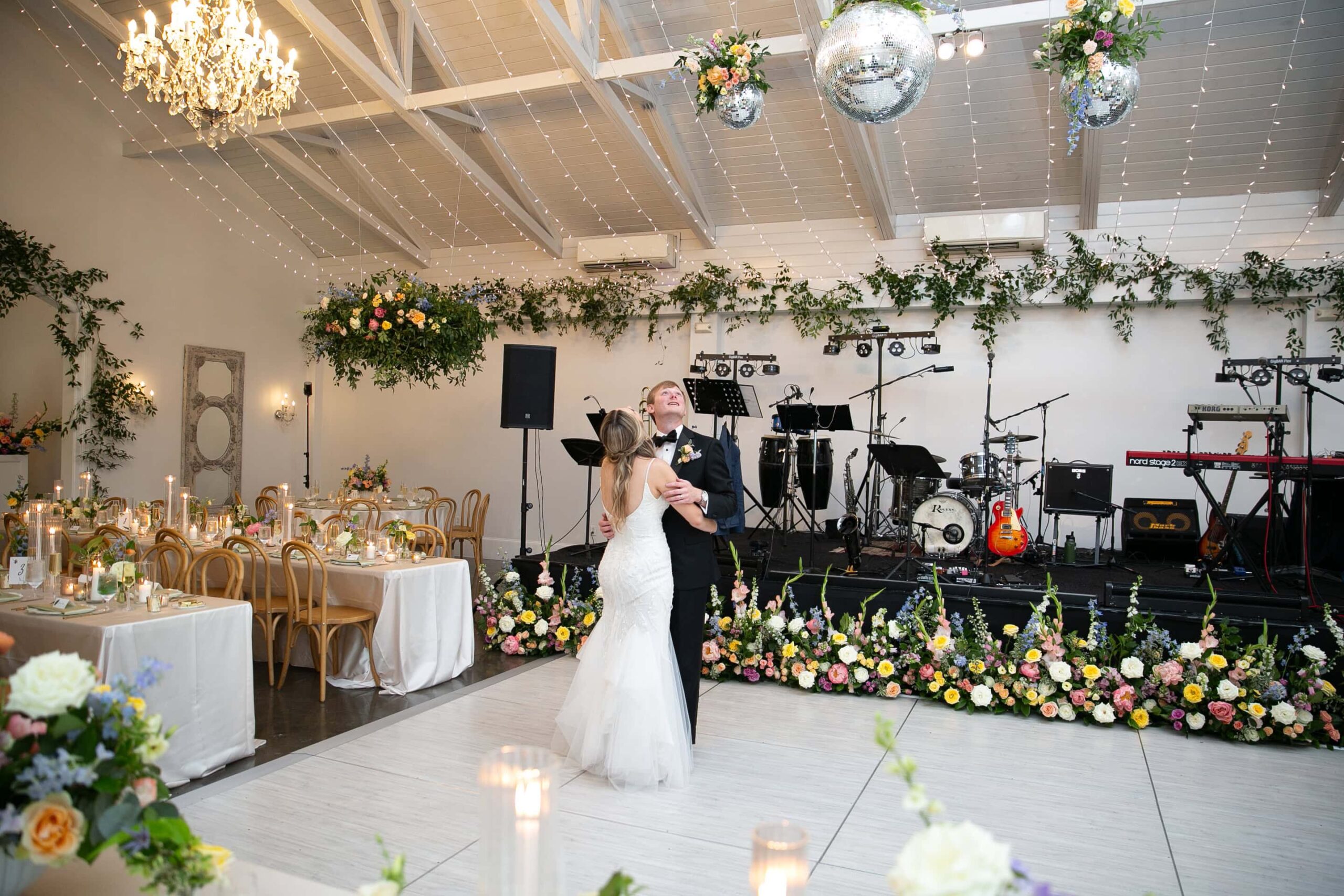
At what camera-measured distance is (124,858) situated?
4.09 ft

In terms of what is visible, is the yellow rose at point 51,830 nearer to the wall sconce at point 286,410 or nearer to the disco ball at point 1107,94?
the disco ball at point 1107,94

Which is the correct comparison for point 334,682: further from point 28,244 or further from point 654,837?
point 28,244

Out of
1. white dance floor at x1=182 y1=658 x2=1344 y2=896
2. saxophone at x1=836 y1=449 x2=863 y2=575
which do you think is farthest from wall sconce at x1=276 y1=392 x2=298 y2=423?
white dance floor at x1=182 y1=658 x2=1344 y2=896

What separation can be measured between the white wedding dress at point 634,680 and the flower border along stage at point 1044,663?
1677 millimetres

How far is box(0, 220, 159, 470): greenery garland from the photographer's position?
966cm

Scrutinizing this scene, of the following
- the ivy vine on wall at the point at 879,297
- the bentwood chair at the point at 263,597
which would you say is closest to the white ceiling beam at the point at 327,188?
the ivy vine on wall at the point at 879,297

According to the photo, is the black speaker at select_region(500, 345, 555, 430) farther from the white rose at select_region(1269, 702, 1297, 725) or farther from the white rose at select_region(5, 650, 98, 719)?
the white rose at select_region(5, 650, 98, 719)

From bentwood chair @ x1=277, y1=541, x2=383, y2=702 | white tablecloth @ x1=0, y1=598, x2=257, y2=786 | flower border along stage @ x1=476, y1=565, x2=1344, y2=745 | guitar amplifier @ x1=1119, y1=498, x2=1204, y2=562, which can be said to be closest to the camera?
white tablecloth @ x1=0, y1=598, x2=257, y2=786

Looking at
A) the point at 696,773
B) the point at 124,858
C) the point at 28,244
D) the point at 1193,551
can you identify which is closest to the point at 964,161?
the point at 1193,551

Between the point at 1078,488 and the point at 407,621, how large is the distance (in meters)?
5.92

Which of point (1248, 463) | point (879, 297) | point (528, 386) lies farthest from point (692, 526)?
point (879, 297)

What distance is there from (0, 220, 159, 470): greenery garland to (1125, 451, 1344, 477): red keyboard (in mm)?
10789

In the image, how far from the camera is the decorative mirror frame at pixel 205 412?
37.7 ft

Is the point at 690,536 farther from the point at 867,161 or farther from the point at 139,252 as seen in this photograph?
the point at 139,252
